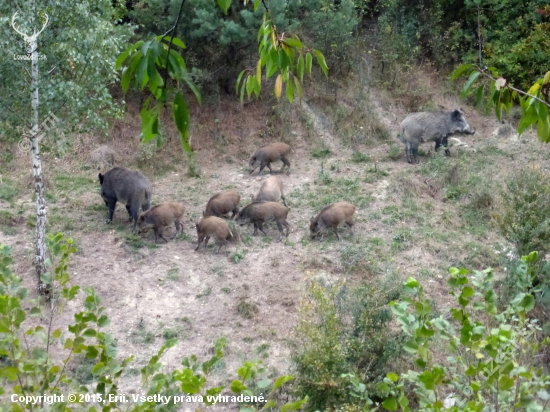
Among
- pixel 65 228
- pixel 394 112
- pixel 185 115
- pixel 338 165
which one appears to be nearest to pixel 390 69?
pixel 394 112

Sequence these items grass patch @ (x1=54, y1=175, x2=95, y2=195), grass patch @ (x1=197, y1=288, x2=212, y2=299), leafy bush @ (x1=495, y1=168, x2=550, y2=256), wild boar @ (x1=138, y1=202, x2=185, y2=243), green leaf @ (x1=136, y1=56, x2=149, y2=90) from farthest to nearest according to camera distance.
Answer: grass patch @ (x1=54, y1=175, x2=95, y2=195) → wild boar @ (x1=138, y1=202, x2=185, y2=243) → grass patch @ (x1=197, y1=288, x2=212, y2=299) → leafy bush @ (x1=495, y1=168, x2=550, y2=256) → green leaf @ (x1=136, y1=56, x2=149, y2=90)

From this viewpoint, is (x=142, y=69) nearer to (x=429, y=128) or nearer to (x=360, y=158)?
(x=360, y=158)

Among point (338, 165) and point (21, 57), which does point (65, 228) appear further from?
point (338, 165)

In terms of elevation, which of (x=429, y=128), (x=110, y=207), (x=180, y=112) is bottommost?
(x=110, y=207)

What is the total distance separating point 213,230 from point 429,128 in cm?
702

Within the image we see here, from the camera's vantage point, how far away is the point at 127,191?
11.8 metres

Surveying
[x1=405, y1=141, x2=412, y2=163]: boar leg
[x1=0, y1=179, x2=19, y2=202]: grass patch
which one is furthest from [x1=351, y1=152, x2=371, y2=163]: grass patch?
[x1=0, y1=179, x2=19, y2=202]: grass patch

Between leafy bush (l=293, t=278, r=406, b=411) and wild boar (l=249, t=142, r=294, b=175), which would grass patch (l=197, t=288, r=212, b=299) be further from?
wild boar (l=249, t=142, r=294, b=175)

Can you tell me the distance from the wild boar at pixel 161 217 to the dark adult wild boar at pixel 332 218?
96.4 inches

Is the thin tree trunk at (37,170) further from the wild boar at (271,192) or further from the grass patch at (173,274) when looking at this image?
the wild boar at (271,192)

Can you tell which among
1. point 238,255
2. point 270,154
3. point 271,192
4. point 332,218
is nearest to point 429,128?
point 270,154

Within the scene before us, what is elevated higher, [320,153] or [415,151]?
[415,151]

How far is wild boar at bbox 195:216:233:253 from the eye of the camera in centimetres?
1088

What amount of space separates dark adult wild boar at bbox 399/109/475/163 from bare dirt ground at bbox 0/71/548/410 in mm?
450
